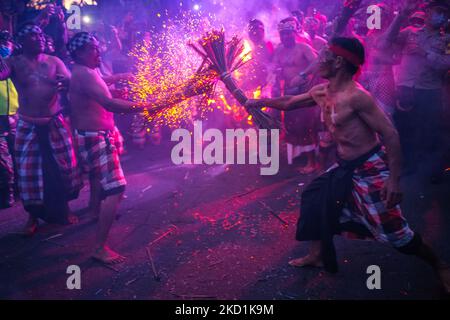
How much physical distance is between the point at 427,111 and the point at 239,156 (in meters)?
3.91

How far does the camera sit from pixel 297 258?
398 centimetres

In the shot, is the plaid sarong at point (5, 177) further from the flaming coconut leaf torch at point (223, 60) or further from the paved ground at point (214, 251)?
the flaming coconut leaf torch at point (223, 60)

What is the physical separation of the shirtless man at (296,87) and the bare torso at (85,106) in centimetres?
373

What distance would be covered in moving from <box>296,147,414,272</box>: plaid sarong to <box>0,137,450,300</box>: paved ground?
19.7 inches

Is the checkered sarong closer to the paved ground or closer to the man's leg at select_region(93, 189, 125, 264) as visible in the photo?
the man's leg at select_region(93, 189, 125, 264)

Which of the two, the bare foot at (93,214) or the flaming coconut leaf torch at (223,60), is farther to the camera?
the bare foot at (93,214)

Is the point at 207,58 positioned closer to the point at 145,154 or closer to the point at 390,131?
the point at 390,131

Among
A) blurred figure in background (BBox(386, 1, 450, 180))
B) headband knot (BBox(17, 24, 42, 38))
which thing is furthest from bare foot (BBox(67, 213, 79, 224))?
blurred figure in background (BBox(386, 1, 450, 180))

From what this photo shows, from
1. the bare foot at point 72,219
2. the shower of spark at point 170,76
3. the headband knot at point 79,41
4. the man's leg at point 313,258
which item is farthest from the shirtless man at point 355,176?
the bare foot at point 72,219

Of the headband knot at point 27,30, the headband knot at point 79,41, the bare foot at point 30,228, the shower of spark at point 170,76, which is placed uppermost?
the headband knot at point 27,30

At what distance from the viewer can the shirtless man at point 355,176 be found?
9.84ft

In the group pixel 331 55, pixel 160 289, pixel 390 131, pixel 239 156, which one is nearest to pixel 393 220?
pixel 390 131

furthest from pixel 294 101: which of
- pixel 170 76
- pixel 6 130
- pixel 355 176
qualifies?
pixel 6 130

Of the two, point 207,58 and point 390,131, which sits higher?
point 207,58
